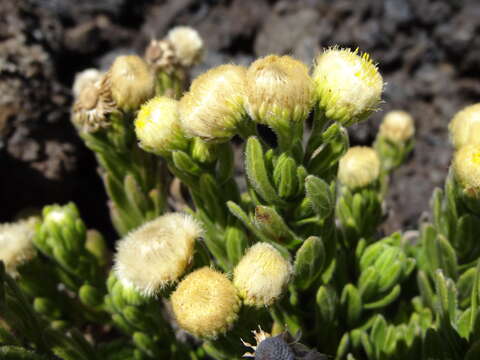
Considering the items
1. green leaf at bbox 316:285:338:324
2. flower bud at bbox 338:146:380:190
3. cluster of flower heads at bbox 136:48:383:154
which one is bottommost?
green leaf at bbox 316:285:338:324

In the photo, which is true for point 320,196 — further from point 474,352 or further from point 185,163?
point 474,352

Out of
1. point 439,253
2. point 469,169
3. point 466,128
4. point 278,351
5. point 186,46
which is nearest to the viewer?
point 278,351

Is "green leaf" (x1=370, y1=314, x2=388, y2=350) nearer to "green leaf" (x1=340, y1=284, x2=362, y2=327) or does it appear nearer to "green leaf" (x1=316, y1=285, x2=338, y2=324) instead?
"green leaf" (x1=340, y1=284, x2=362, y2=327)

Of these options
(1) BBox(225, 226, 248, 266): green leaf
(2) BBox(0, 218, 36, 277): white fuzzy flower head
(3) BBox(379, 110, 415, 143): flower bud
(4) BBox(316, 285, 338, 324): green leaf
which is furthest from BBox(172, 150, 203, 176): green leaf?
(3) BBox(379, 110, 415, 143): flower bud

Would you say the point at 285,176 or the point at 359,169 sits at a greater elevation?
the point at 285,176

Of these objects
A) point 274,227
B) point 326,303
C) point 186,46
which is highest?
point 186,46

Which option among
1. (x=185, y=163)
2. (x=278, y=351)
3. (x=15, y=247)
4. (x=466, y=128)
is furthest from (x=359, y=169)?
(x=15, y=247)

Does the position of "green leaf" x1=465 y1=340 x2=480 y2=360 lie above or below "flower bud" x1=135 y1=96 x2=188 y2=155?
below
